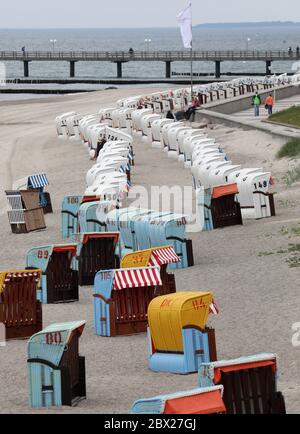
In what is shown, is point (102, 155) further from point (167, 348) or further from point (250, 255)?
point (167, 348)

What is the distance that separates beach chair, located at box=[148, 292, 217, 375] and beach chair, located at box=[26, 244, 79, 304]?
538cm

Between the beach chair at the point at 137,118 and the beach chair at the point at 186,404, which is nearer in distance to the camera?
the beach chair at the point at 186,404

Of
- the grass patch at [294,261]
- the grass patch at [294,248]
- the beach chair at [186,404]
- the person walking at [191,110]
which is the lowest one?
the person walking at [191,110]

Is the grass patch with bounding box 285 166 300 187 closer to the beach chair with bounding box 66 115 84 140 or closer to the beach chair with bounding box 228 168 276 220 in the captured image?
the beach chair with bounding box 228 168 276 220

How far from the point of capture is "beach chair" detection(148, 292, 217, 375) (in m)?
15.1

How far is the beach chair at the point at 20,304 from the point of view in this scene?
17672 millimetres

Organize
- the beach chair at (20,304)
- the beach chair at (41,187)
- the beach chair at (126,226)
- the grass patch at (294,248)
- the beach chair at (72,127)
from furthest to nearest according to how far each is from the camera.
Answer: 1. the beach chair at (72,127)
2. the beach chair at (41,187)
3. the beach chair at (126,226)
4. the grass patch at (294,248)
5. the beach chair at (20,304)

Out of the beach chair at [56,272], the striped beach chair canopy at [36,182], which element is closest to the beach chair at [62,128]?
the striped beach chair canopy at [36,182]

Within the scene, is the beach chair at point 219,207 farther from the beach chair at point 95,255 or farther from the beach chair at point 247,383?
the beach chair at point 247,383

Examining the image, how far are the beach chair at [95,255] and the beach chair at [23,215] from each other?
22.3 feet

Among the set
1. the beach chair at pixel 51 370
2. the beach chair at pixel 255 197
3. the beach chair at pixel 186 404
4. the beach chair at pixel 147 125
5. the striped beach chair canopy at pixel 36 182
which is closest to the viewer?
the beach chair at pixel 186 404

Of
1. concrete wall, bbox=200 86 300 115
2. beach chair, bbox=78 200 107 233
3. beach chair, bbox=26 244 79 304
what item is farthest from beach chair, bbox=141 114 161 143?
beach chair, bbox=26 244 79 304

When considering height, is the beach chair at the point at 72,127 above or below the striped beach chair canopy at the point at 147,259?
below

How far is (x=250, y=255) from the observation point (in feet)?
77.3
